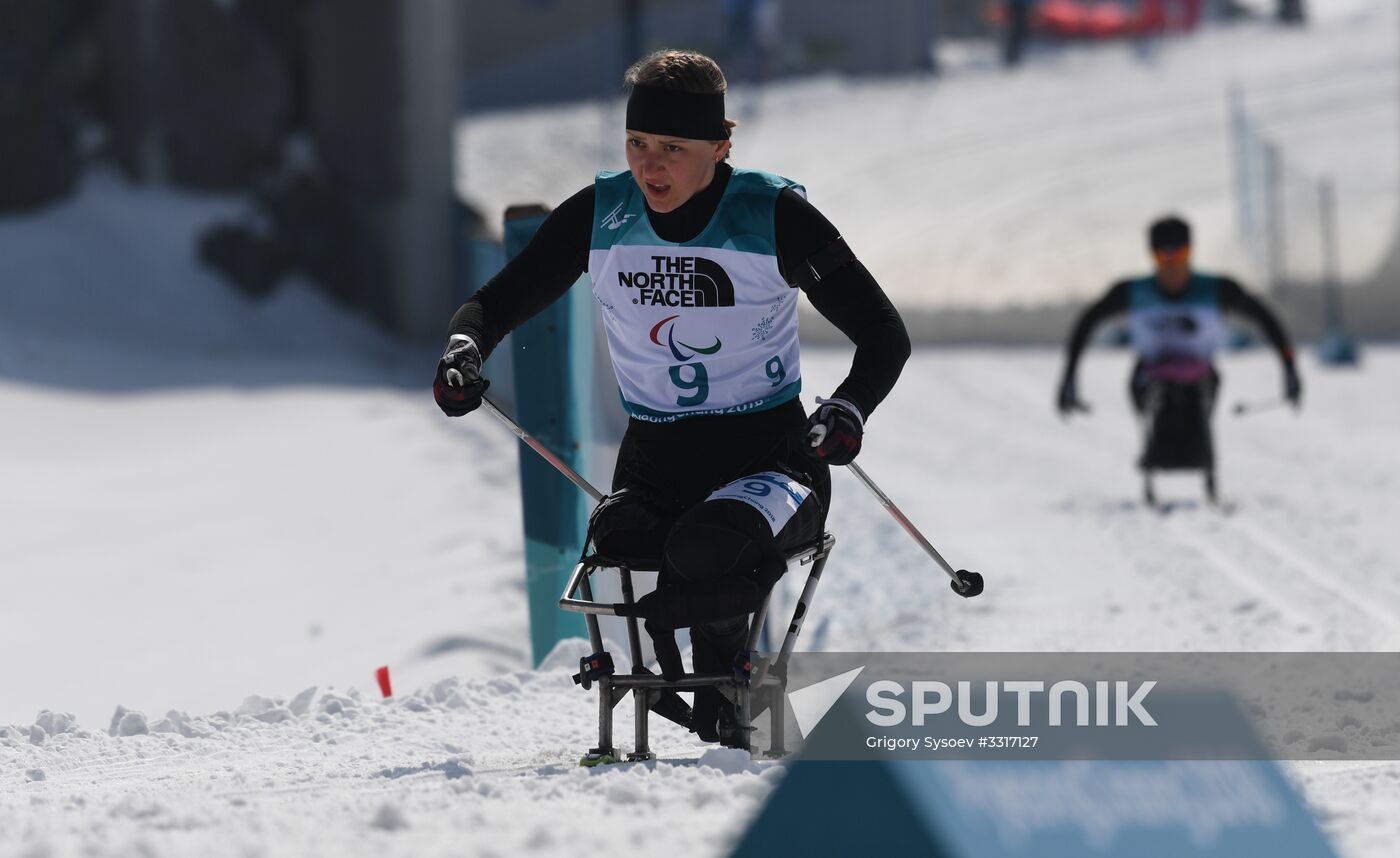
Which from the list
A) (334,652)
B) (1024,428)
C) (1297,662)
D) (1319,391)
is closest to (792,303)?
(1297,662)

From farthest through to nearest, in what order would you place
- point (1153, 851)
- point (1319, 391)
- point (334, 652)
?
point (1319, 391) < point (334, 652) < point (1153, 851)

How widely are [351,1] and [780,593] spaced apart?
482 inches

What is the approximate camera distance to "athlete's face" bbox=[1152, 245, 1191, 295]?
10250mm

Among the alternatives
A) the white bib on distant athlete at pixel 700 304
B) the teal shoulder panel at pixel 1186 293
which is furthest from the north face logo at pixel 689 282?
the teal shoulder panel at pixel 1186 293

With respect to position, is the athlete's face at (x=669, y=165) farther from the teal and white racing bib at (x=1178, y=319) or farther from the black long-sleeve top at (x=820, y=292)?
the teal and white racing bib at (x=1178, y=319)

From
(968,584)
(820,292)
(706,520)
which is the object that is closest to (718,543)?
(706,520)

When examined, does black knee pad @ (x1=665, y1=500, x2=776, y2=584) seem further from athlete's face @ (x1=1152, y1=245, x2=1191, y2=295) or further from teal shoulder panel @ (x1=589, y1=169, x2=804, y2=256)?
athlete's face @ (x1=1152, y1=245, x2=1191, y2=295)

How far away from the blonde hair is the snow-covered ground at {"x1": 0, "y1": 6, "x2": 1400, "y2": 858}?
1467 millimetres

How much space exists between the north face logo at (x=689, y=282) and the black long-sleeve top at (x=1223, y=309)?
6.23m

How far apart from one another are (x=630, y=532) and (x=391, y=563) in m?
4.74

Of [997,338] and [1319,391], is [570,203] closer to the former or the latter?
[1319,391]

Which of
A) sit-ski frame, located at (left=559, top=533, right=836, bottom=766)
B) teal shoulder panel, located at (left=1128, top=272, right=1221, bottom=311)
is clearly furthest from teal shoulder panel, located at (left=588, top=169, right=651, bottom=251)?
teal shoulder panel, located at (left=1128, top=272, right=1221, bottom=311)

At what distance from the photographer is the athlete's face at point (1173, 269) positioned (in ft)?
33.6

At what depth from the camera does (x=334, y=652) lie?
7.10 metres
